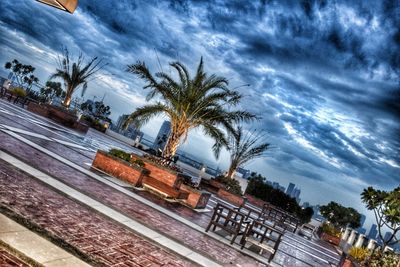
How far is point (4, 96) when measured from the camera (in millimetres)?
24438

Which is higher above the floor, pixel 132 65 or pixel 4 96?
pixel 132 65

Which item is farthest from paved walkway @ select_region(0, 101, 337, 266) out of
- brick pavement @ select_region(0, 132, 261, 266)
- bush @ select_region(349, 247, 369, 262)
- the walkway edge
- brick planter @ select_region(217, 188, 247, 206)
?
brick planter @ select_region(217, 188, 247, 206)

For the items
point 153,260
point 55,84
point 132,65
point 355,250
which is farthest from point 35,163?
point 55,84

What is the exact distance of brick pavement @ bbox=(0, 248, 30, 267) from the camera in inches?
116

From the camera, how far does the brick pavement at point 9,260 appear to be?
2.96m

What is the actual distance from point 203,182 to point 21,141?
1455 centimetres

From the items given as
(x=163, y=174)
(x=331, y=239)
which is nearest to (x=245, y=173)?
(x=331, y=239)

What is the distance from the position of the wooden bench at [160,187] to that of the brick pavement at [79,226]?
4793mm

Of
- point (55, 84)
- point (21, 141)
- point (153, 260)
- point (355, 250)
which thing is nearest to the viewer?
point (153, 260)

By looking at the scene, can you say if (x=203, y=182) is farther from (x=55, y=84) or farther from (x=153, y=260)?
(x=55, y=84)

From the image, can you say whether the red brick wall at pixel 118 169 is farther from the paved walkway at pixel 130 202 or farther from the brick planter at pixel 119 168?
the paved walkway at pixel 130 202

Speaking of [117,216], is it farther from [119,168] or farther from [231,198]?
[231,198]

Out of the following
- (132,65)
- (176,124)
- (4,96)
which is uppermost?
(132,65)

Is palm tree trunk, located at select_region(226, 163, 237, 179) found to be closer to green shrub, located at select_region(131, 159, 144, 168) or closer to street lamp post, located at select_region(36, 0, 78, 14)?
green shrub, located at select_region(131, 159, 144, 168)
